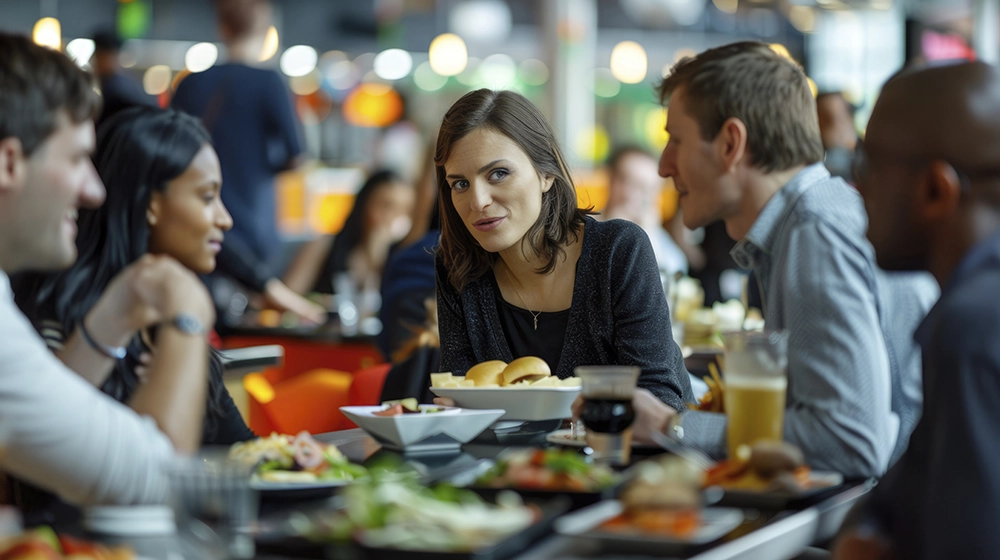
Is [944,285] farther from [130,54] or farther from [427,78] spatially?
[427,78]

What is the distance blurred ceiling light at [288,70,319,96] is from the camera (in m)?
15.6

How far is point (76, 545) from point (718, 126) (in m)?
1.46

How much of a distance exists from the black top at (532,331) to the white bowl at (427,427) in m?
0.69

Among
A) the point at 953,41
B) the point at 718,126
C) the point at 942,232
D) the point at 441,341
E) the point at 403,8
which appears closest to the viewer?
the point at 942,232

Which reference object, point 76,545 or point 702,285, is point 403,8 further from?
point 76,545

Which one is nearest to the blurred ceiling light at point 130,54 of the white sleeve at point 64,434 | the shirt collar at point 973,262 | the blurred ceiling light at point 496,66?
the blurred ceiling light at point 496,66

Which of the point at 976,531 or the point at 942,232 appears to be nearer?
the point at 976,531

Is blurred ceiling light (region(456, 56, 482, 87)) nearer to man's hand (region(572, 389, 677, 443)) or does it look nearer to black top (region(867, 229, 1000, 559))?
man's hand (region(572, 389, 677, 443))

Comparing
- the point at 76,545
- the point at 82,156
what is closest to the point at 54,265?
the point at 82,156

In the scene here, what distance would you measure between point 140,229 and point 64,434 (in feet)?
2.84

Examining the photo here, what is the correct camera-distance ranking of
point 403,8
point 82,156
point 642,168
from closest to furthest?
point 82,156 → point 642,168 → point 403,8

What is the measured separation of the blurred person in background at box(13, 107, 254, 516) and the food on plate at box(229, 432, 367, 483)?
437 millimetres

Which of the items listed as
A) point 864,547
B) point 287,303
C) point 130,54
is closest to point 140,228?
point 864,547

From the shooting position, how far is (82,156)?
157 centimetres
